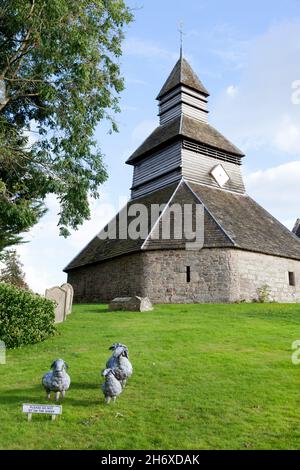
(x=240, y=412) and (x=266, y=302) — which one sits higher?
(x=266, y=302)

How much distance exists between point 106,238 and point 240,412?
2375 centimetres

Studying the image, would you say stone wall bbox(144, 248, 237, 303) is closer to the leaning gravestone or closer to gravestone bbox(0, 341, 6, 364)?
the leaning gravestone

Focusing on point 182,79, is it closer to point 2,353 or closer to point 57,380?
point 2,353

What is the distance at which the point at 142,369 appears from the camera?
9734 mm

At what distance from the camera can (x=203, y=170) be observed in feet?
95.7

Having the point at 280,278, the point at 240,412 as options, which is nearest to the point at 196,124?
the point at 280,278

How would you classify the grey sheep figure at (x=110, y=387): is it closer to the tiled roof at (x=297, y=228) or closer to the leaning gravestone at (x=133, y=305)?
the leaning gravestone at (x=133, y=305)

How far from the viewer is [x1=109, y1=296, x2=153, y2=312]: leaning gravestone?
1947 centimetres

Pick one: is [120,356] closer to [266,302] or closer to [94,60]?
[94,60]

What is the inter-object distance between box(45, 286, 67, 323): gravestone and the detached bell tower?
46.0 ft

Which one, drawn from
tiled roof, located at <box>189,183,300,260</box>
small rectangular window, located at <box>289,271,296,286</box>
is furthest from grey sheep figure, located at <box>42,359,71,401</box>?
small rectangular window, located at <box>289,271,296,286</box>

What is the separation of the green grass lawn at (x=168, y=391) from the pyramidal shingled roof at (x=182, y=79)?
78.6 ft

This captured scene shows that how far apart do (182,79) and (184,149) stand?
309 inches

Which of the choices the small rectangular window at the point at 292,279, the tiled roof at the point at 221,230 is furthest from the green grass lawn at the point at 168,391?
the small rectangular window at the point at 292,279
